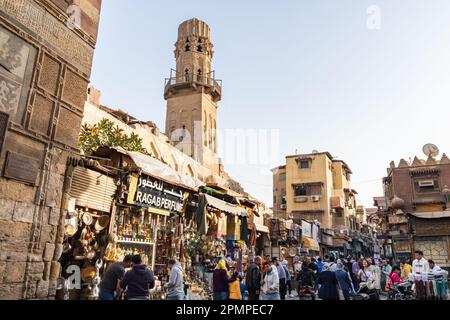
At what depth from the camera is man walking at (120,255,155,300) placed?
17.1 feet

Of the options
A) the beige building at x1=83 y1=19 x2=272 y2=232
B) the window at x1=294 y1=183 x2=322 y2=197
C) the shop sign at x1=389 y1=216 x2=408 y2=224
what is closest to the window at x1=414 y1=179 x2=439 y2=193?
the shop sign at x1=389 y1=216 x2=408 y2=224

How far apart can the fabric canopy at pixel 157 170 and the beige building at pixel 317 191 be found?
26.9 m

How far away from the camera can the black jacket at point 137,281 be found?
5.21 metres

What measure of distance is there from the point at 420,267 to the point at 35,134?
10.7m

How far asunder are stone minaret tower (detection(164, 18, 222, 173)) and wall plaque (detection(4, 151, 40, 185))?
24.6 m

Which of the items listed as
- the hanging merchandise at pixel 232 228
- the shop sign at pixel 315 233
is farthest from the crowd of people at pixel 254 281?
the shop sign at pixel 315 233

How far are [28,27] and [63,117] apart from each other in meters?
1.82

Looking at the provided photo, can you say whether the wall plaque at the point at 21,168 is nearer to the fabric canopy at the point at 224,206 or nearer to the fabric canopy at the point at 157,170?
the fabric canopy at the point at 157,170

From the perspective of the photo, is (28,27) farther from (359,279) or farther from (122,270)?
(359,279)

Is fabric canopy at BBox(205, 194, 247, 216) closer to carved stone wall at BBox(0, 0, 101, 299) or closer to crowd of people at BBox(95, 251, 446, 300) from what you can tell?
crowd of people at BBox(95, 251, 446, 300)

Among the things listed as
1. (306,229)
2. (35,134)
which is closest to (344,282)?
(35,134)
